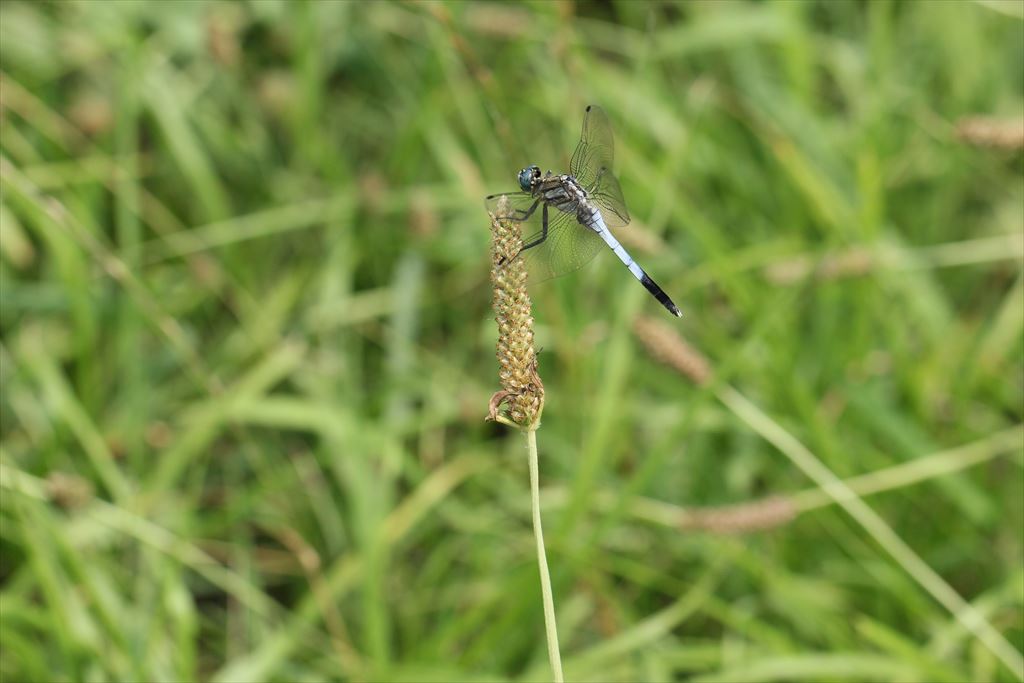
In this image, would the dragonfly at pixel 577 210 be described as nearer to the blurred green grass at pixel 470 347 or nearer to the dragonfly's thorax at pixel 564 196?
the dragonfly's thorax at pixel 564 196

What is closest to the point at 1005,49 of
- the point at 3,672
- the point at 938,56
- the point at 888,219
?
the point at 938,56

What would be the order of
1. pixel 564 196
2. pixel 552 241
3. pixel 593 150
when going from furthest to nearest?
1. pixel 593 150
2. pixel 564 196
3. pixel 552 241

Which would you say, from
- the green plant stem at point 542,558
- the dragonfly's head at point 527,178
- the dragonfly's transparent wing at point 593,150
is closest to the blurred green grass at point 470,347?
the dragonfly's transparent wing at point 593,150

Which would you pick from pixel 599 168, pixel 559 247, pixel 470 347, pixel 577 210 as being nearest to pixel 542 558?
pixel 559 247

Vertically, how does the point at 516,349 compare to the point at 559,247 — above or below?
below

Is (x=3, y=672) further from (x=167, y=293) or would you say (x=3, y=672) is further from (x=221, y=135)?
(x=221, y=135)

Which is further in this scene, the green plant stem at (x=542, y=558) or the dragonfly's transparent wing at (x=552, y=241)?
the dragonfly's transparent wing at (x=552, y=241)

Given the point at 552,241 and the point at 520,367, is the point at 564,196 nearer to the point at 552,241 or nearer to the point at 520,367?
the point at 552,241
